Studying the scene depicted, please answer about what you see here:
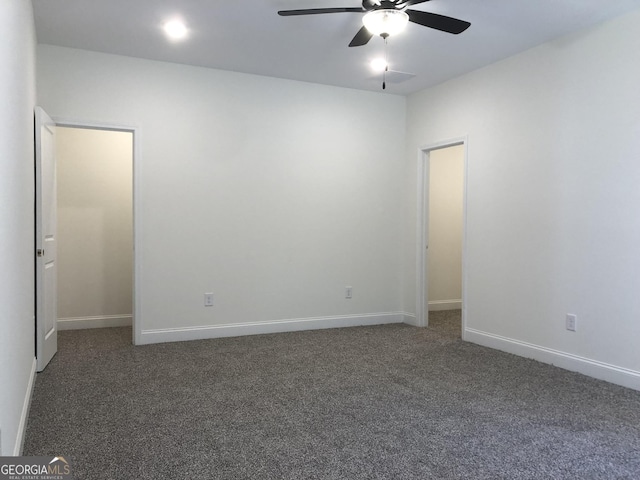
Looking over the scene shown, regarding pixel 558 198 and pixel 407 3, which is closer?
pixel 407 3

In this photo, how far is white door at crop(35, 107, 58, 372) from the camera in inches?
138

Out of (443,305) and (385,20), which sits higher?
(385,20)

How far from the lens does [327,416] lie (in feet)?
8.63

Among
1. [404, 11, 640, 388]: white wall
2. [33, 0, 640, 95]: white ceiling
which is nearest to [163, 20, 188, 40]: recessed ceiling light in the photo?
[33, 0, 640, 95]: white ceiling

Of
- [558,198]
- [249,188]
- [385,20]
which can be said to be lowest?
[558,198]

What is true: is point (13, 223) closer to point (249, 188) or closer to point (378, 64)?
point (249, 188)

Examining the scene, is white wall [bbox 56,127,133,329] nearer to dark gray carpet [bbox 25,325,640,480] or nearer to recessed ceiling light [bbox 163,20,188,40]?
dark gray carpet [bbox 25,325,640,480]

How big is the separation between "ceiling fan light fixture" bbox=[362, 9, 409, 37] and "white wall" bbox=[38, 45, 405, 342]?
7.21 ft

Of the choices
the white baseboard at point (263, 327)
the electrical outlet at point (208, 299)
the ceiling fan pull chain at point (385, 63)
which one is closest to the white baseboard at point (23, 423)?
the white baseboard at point (263, 327)

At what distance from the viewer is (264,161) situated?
15.9ft

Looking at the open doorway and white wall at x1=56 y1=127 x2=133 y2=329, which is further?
the open doorway

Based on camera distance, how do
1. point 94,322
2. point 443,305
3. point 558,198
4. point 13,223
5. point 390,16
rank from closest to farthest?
point 13,223, point 390,16, point 558,198, point 94,322, point 443,305

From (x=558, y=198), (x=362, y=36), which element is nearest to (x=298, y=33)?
(x=362, y=36)

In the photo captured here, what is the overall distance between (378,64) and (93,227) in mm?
3568
